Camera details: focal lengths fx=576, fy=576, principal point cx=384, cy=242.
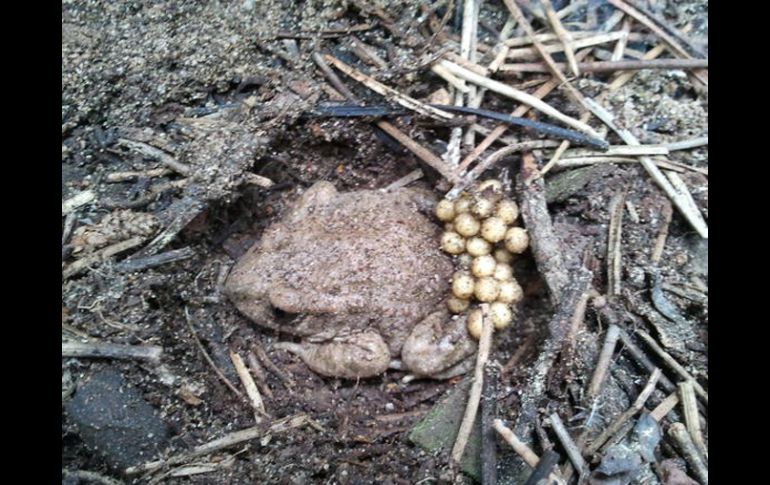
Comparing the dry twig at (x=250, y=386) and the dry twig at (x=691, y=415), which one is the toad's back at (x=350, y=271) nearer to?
the dry twig at (x=250, y=386)

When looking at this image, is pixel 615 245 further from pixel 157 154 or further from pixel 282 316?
pixel 157 154

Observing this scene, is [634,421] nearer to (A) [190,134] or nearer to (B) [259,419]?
(B) [259,419]

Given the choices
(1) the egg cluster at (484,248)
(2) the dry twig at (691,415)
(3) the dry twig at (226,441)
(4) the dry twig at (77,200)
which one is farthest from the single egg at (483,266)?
(4) the dry twig at (77,200)

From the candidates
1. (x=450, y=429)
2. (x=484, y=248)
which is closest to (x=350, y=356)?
(x=450, y=429)

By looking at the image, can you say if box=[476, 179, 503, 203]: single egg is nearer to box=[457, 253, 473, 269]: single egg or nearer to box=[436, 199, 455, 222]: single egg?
box=[436, 199, 455, 222]: single egg

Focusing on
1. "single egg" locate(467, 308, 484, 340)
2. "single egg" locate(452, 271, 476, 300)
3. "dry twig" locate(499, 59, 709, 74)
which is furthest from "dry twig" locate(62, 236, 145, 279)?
"dry twig" locate(499, 59, 709, 74)

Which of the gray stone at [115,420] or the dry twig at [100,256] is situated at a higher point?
the dry twig at [100,256]

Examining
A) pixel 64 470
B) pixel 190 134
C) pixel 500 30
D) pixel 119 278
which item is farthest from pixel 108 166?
pixel 500 30
